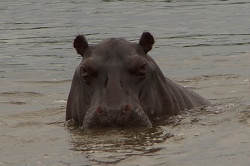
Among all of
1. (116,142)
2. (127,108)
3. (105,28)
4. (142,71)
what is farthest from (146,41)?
(105,28)

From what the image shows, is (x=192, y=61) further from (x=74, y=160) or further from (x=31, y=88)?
(x=74, y=160)

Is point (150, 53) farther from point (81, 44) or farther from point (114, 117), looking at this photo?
point (114, 117)

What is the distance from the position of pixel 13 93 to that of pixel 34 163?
232 inches

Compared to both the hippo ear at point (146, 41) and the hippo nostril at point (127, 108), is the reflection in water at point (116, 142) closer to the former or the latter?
the hippo nostril at point (127, 108)

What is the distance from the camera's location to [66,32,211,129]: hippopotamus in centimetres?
848

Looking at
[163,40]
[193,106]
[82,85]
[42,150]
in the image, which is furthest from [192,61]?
[42,150]

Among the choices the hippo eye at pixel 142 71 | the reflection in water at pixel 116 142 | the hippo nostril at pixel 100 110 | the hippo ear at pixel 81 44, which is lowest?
the reflection in water at pixel 116 142

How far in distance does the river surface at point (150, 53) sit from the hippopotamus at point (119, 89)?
145 mm

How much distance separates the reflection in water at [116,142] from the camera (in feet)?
24.8

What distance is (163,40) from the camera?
20.1 m

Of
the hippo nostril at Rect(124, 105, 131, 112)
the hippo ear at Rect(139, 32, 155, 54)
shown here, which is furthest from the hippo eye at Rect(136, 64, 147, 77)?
the hippo nostril at Rect(124, 105, 131, 112)

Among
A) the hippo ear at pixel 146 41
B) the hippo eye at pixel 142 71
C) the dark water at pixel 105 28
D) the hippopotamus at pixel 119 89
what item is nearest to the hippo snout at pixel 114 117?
the hippopotamus at pixel 119 89

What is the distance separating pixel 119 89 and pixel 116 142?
754 millimetres

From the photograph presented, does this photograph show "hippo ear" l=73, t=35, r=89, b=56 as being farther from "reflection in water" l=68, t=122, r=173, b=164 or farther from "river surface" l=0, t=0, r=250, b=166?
"reflection in water" l=68, t=122, r=173, b=164
